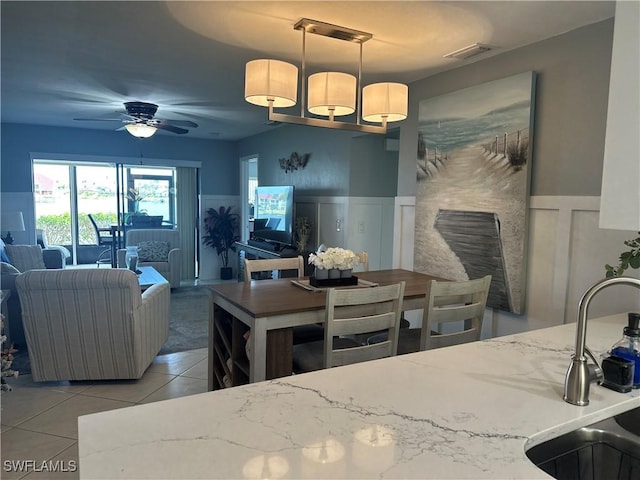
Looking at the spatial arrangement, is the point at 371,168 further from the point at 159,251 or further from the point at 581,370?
the point at 581,370

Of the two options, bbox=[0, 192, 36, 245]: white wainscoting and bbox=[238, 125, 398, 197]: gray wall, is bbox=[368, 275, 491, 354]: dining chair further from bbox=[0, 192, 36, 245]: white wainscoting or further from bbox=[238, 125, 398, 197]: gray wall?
bbox=[0, 192, 36, 245]: white wainscoting

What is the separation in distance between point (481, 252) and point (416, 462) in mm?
2448

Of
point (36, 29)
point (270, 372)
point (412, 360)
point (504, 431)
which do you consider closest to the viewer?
point (504, 431)

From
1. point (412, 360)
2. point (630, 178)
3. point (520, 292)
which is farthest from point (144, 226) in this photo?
point (630, 178)

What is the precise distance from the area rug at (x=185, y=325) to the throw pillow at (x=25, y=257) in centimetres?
169

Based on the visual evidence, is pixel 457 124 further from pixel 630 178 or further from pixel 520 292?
pixel 630 178

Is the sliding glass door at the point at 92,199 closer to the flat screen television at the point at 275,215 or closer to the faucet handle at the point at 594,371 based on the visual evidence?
the flat screen television at the point at 275,215

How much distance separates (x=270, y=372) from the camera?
7.11 feet

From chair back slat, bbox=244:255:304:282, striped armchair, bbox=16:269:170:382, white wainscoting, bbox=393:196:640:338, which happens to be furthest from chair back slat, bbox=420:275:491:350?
striped armchair, bbox=16:269:170:382

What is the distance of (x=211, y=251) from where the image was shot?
8.20m

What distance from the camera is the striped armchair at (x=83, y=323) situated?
9.96 ft

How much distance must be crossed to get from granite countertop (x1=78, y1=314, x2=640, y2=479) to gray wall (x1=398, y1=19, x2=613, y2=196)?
1.63m

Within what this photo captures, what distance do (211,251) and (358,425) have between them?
753cm

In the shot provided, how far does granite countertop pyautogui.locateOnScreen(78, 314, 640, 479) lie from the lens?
0.83 meters
